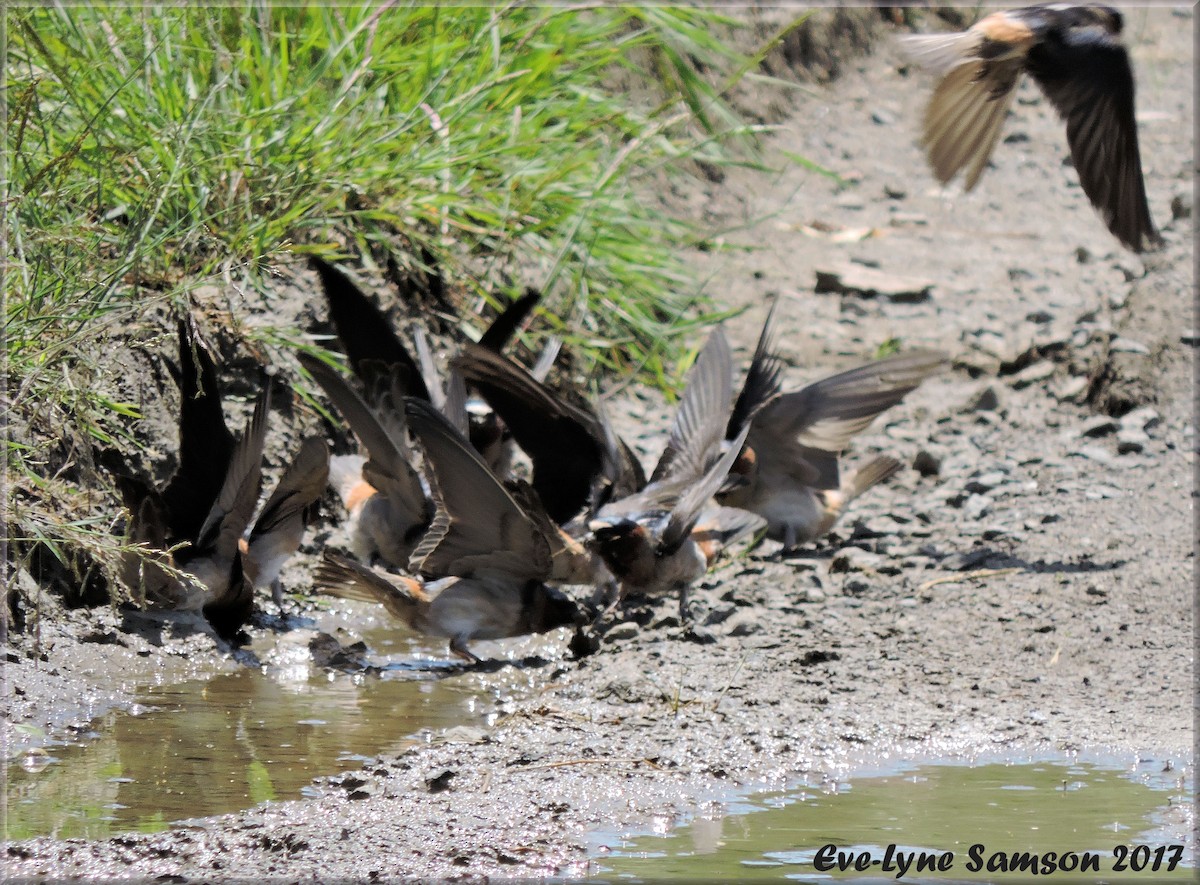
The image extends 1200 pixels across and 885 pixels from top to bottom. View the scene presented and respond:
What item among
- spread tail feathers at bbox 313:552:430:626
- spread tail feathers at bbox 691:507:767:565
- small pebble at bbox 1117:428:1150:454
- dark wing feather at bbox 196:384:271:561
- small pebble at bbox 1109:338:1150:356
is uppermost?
dark wing feather at bbox 196:384:271:561

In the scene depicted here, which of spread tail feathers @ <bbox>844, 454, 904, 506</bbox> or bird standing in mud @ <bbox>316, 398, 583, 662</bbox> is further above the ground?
bird standing in mud @ <bbox>316, 398, 583, 662</bbox>

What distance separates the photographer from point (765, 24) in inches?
412

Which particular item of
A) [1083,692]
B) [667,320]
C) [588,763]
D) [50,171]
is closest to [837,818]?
[588,763]

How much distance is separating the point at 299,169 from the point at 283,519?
4.18 feet

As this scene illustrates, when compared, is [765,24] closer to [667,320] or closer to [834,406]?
[667,320]

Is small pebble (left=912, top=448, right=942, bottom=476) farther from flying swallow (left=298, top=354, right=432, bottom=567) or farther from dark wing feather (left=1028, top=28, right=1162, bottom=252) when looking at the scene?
flying swallow (left=298, top=354, right=432, bottom=567)

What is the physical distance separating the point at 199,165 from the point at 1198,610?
3.40m

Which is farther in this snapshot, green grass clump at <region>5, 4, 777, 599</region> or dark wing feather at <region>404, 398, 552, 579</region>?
dark wing feather at <region>404, 398, 552, 579</region>

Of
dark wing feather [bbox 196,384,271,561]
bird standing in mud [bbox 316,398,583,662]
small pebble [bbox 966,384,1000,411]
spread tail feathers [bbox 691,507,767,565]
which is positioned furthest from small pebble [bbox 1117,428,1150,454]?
dark wing feather [bbox 196,384,271,561]

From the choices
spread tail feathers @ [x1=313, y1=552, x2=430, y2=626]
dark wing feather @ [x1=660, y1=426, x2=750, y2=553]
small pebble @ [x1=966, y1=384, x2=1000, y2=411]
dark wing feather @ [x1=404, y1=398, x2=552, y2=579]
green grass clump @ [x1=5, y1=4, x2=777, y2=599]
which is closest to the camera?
green grass clump @ [x1=5, y1=4, x2=777, y2=599]

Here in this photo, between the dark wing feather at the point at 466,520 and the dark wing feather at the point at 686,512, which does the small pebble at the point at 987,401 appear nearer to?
the dark wing feather at the point at 686,512

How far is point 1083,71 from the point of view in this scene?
17.4 feet

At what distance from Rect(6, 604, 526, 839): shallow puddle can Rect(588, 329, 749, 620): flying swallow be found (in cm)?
59

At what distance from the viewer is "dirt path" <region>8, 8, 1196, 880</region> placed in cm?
309
